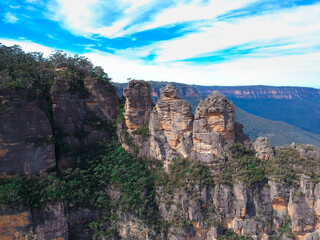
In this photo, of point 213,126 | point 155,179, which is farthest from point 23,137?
point 213,126

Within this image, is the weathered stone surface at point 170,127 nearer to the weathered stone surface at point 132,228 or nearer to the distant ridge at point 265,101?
the weathered stone surface at point 132,228

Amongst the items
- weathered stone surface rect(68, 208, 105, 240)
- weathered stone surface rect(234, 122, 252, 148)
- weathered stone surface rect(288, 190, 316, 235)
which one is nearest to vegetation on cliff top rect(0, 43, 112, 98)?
weathered stone surface rect(68, 208, 105, 240)

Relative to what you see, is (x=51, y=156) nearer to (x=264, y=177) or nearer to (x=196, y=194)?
(x=196, y=194)

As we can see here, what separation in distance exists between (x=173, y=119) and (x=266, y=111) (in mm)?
85242

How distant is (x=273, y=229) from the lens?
2062 cm

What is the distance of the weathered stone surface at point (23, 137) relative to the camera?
19297 mm

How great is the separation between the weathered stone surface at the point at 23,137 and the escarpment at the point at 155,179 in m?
0.08

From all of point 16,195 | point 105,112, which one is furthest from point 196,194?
point 16,195

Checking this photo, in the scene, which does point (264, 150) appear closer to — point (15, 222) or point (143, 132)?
point (143, 132)

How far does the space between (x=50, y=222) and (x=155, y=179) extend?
1093 centimetres

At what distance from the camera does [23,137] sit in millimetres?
20109

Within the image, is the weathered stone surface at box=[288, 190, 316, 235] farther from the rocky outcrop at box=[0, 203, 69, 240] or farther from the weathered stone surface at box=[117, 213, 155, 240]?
the rocky outcrop at box=[0, 203, 69, 240]

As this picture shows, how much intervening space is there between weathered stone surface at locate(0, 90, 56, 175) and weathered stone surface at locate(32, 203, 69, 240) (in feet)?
11.8

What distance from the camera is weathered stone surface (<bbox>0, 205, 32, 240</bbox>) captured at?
18578mm
